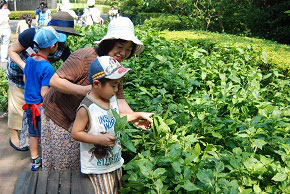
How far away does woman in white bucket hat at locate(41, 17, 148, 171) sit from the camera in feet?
8.58

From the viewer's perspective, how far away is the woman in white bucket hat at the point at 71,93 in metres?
2.62

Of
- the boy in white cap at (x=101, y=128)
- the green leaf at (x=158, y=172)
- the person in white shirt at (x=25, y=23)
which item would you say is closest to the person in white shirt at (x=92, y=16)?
the person in white shirt at (x=25, y=23)

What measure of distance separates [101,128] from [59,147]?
633 millimetres

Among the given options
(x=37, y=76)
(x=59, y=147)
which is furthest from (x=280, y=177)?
(x=37, y=76)

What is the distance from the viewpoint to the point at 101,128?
2.39m

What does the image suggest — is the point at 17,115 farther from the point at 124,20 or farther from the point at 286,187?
the point at 286,187

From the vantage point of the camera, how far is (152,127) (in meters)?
2.54

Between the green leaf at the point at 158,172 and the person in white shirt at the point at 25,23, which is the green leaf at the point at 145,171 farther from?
the person in white shirt at the point at 25,23

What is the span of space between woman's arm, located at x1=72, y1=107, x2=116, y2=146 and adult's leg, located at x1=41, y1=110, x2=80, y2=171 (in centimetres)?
53

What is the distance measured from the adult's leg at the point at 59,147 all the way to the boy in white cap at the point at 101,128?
17.8 inches

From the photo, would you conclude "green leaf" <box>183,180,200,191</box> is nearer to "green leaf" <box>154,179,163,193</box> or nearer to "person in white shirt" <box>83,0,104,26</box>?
"green leaf" <box>154,179,163,193</box>

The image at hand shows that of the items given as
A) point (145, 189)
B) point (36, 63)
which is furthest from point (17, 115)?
point (145, 189)

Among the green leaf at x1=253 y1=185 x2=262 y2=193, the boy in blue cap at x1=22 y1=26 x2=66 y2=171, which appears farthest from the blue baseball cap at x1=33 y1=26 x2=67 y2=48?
the green leaf at x1=253 y1=185 x2=262 y2=193

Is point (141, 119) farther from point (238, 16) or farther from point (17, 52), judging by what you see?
point (238, 16)
